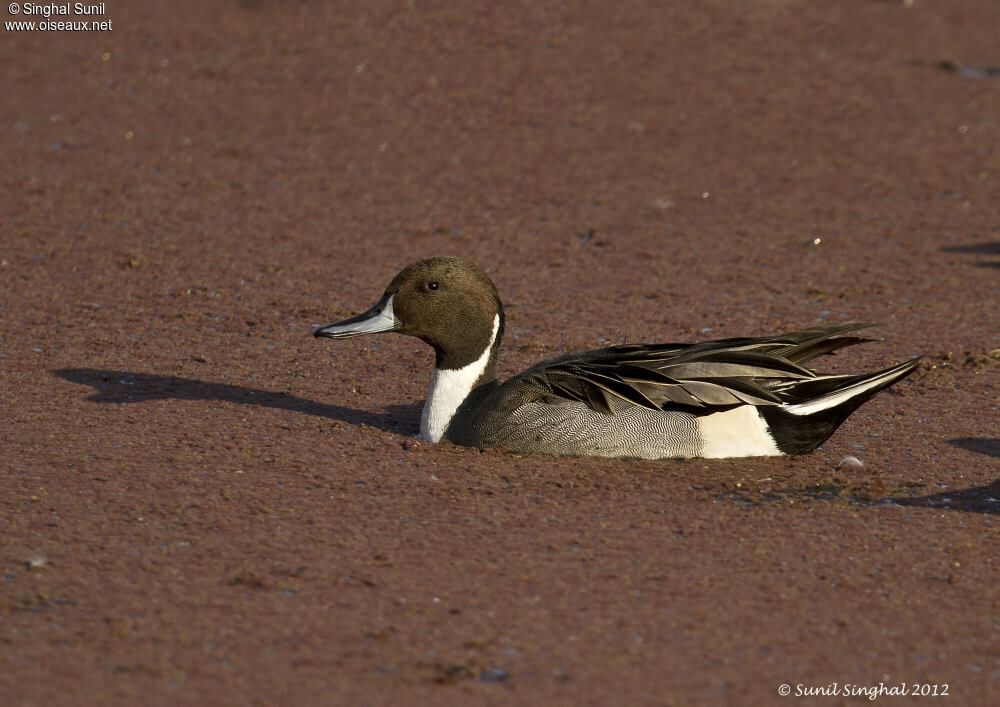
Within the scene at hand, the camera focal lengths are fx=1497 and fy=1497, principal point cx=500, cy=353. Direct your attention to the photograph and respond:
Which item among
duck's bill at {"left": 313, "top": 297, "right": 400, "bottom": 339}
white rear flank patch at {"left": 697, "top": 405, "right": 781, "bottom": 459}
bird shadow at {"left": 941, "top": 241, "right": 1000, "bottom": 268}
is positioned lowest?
white rear flank patch at {"left": 697, "top": 405, "right": 781, "bottom": 459}

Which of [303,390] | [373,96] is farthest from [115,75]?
[303,390]

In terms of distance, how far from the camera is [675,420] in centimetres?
610

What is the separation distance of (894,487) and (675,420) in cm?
90

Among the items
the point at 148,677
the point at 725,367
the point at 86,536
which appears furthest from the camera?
the point at 725,367

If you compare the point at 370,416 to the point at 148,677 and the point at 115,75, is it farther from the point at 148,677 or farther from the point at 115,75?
the point at 115,75

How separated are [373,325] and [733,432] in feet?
5.30

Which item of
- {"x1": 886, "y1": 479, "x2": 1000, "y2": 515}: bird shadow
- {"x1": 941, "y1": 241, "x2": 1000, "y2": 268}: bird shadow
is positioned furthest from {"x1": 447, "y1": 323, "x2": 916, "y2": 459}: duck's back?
{"x1": 941, "y1": 241, "x2": 1000, "y2": 268}: bird shadow

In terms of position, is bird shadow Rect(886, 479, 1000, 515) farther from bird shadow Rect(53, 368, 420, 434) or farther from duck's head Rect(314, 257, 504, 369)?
bird shadow Rect(53, 368, 420, 434)

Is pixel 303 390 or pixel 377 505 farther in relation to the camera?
pixel 303 390

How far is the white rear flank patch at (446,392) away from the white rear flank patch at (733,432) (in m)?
1.00

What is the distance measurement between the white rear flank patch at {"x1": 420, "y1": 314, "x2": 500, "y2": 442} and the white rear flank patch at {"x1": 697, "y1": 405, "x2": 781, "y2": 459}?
996mm

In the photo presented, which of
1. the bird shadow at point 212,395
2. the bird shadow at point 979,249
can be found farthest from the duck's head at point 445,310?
the bird shadow at point 979,249

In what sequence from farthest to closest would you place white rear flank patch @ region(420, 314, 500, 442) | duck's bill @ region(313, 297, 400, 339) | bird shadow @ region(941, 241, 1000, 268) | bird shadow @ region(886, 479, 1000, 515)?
bird shadow @ region(941, 241, 1000, 268) < duck's bill @ region(313, 297, 400, 339) < white rear flank patch @ region(420, 314, 500, 442) < bird shadow @ region(886, 479, 1000, 515)

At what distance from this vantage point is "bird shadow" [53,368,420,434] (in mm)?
6754
